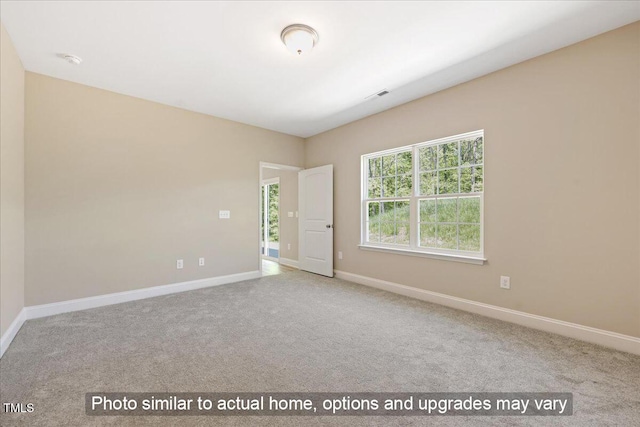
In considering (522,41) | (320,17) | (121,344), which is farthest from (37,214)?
(522,41)

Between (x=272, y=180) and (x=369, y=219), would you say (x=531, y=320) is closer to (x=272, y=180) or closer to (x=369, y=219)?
(x=369, y=219)

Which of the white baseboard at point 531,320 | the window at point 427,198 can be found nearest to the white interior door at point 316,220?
the window at point 427,198

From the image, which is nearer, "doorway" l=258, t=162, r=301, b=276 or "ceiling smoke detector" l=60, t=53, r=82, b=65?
"ceiling smoke detector" l=60, t=53, r=82, b=65

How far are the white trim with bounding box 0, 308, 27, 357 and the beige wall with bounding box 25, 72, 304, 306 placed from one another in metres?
0.21

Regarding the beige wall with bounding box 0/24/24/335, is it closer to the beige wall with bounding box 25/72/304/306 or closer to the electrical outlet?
the beige wall with bounding box 25/72/304/306

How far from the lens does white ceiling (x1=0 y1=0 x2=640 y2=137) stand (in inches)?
84.7

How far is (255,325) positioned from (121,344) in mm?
1168

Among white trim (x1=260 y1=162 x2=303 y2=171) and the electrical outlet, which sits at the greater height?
white trim (x1=260 y1=162 x2=303 y2=171)

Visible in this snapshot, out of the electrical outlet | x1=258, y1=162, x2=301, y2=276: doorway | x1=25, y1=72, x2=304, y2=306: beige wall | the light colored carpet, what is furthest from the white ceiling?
the light colored carpet

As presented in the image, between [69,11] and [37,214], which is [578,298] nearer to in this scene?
[69,11]

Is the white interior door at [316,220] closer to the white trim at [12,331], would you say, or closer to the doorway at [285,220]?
the doorway at [285,220]

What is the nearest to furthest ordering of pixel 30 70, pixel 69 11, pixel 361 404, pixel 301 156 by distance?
1. pixel 361 404
2. pixel 69 11
3. pixel 30 70
4. pixel 301 156

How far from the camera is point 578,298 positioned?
2.54 metres

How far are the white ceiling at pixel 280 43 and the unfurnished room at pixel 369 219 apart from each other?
2cm
